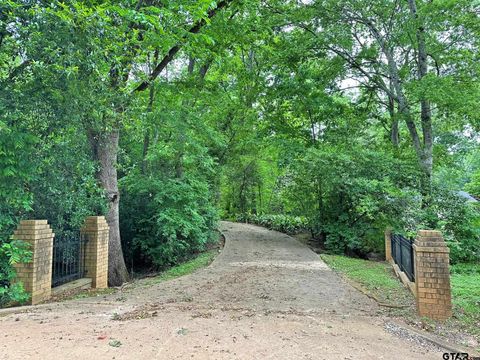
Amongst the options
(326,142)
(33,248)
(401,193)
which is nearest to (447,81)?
(401,193)

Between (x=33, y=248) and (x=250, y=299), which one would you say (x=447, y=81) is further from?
(x=33, y=248)

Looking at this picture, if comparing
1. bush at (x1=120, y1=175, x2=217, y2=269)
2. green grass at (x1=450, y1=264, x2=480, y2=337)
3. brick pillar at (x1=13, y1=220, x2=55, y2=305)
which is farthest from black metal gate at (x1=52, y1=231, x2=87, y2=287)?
green grass at (x1=450, y1=264, x2=480, y2=337)

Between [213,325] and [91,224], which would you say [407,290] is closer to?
[213,325]

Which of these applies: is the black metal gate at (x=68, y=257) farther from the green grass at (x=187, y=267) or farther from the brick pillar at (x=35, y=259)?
the green grass at (x=187, y=267)

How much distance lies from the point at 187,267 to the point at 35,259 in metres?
4.77

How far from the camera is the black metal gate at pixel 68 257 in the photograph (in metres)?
6.09

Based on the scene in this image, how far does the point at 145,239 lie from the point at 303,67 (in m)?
8.38

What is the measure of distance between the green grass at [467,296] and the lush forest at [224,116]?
2.48ft

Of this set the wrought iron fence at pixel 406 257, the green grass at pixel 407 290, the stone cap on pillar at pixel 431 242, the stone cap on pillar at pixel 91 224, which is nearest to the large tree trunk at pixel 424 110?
the wrought iron fence at pixel 406 257

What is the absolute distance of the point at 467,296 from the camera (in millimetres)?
5957

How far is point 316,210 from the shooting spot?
1345cm

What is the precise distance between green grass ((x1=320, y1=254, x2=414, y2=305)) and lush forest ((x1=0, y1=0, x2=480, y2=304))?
133 cm

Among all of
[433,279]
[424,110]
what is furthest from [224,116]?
[433,279]

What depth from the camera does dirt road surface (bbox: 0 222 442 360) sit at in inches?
128
